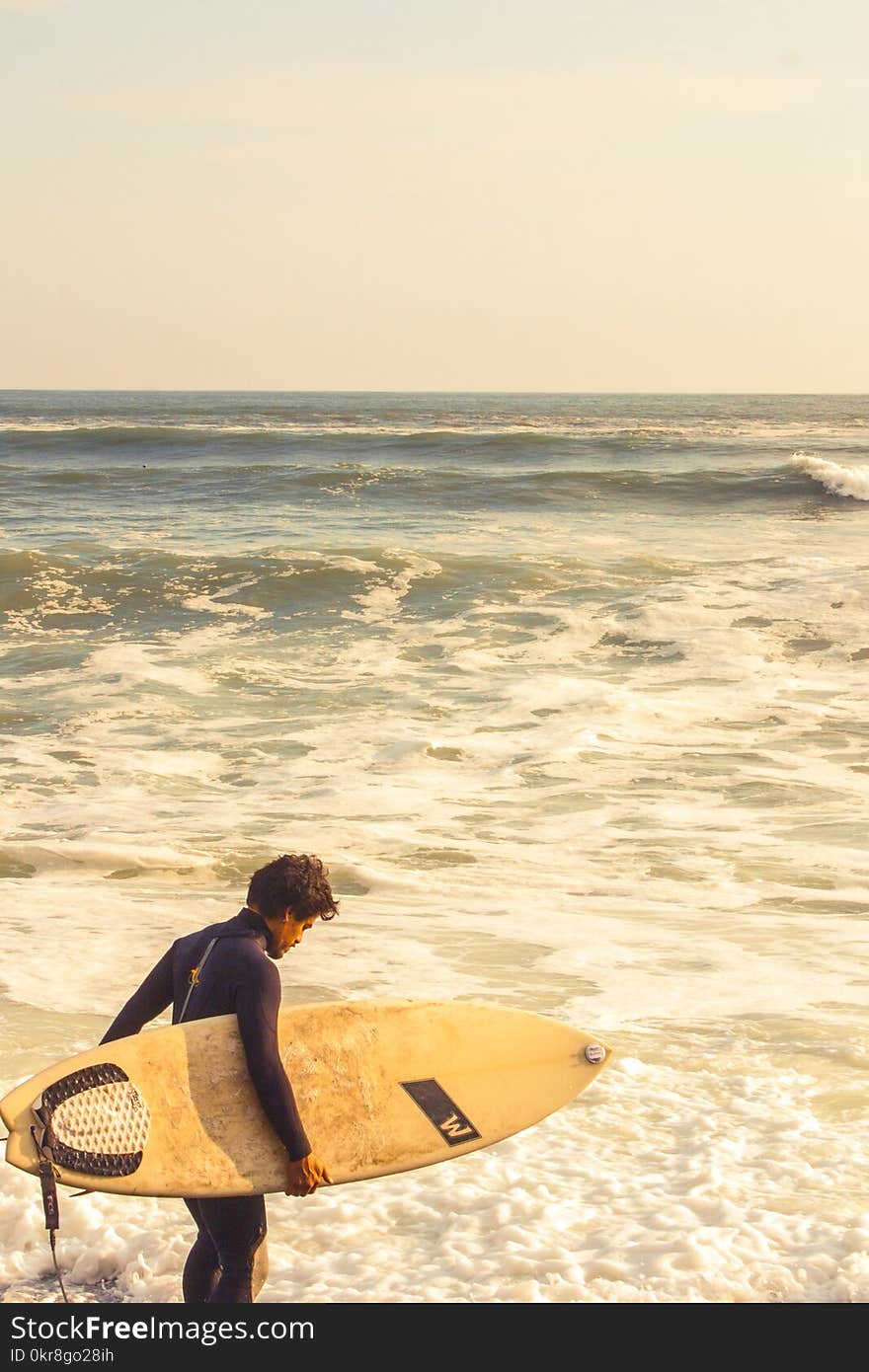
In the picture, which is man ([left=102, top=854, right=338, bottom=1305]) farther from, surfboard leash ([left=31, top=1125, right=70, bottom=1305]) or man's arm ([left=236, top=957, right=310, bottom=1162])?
surfboard leash ([left=31, top=1125, right=70, bottom=1305])

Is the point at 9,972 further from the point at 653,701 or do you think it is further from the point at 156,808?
the point at 653,701

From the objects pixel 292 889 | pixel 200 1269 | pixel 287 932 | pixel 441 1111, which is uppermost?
pixel 292 889

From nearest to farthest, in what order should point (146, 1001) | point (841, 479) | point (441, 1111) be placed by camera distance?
point (146, 1001), point (441, 1111), point (841, 479)

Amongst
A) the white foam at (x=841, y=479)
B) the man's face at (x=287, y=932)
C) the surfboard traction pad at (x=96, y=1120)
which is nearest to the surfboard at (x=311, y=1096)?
the surfboard traction pad at (x=96, y=1120)

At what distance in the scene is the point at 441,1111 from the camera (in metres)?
3.46

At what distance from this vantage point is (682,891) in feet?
22.7

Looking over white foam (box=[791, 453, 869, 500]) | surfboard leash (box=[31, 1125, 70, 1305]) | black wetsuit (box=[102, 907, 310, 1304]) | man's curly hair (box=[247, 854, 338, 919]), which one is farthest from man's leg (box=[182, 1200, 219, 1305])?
white foam (box=[791, 453, 869, 500])

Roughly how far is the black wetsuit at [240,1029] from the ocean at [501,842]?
0.43 meters

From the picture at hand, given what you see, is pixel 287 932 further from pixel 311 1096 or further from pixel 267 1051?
pixel 311 1096

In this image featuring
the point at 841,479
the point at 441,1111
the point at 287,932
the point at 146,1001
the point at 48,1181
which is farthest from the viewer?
the point at 841,479

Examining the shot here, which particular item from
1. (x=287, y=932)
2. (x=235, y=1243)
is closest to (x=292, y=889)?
(x=287, y=932)

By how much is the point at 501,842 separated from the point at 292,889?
4.91 metres
